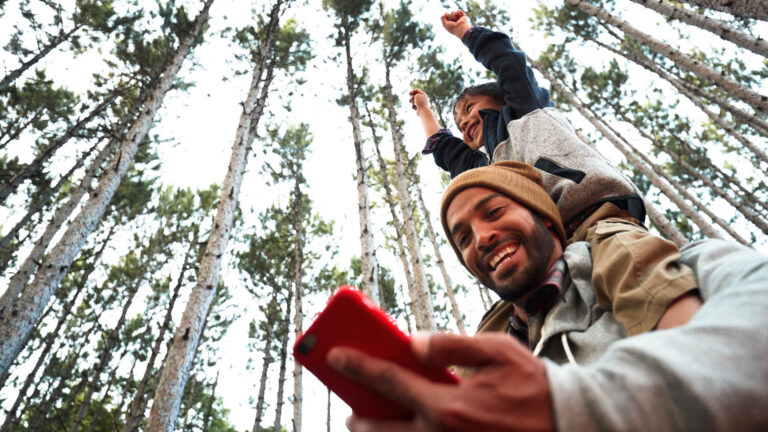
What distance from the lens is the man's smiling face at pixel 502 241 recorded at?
1.33m

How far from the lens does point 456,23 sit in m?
2.68

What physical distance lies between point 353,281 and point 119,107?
37.1 ft

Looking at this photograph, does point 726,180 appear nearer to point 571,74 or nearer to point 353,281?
point 571,74

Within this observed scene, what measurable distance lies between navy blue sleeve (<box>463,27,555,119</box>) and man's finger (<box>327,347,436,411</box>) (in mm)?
2093

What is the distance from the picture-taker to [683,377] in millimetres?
470

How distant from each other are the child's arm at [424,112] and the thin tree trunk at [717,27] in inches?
208

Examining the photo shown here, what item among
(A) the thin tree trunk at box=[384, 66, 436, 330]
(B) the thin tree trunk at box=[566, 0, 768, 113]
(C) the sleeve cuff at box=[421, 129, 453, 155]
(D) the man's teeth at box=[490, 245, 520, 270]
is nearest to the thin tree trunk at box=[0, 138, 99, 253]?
(A) the thin tree trunk at box=[384, 66, 436, 330]

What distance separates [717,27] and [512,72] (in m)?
5.82

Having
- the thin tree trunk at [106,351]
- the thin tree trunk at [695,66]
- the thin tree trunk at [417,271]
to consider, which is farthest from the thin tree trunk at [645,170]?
the thin tree trunk at [106,351]

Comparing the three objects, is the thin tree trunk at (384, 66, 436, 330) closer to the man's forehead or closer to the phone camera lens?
the man's forehead

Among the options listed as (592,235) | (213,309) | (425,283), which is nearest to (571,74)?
(425,283)

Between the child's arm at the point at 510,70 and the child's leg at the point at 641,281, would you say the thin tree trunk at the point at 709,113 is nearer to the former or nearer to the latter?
the child's arm at the point at 510,70

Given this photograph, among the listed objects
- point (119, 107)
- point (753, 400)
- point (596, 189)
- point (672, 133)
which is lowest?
point (753, 400)

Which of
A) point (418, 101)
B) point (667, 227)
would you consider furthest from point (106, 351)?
point (667, 227)
